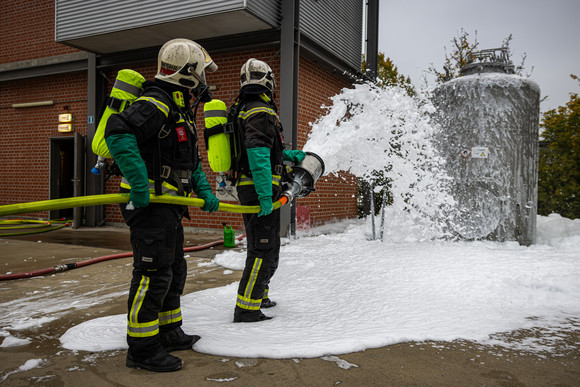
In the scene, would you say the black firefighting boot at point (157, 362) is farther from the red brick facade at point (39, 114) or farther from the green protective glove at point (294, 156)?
the red brick facade at point (39, 114)

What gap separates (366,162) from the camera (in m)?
7.79

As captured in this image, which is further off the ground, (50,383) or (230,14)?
(230,14)

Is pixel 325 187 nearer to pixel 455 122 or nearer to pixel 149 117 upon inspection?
pixel 455 122

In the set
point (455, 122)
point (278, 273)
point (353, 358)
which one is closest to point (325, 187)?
point (455, 122)

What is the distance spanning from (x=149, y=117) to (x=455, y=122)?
5.83 m

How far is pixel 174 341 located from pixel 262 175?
53.7 inches

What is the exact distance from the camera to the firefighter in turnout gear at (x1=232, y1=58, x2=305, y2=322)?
3299 mm

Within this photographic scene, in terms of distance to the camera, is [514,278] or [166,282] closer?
[166,282]

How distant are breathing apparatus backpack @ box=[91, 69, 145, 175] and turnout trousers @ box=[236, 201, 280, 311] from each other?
127 centimetres

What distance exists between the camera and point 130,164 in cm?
245

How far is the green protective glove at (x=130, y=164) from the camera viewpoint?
2438 mm

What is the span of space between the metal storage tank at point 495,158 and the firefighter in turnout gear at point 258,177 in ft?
14.5

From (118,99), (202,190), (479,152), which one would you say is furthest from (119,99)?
(479,152)

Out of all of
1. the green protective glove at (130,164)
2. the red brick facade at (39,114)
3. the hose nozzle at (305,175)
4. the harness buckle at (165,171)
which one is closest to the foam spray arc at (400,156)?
the red brick facade at (39,114)
